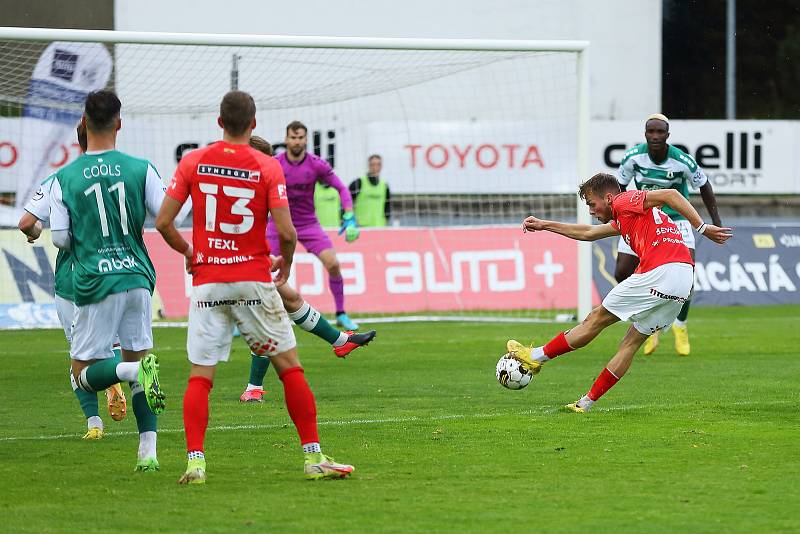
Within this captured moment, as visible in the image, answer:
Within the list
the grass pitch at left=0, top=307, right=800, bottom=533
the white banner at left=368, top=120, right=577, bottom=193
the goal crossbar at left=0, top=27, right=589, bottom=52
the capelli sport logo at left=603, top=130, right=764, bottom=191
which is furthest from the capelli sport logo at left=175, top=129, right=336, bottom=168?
the grass pitch at left=0, top=307, right=800, bottom=533

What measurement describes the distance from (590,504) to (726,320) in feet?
39.6

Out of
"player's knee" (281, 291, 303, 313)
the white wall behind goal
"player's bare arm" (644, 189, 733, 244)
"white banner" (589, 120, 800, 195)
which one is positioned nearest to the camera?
"player's bare arm" (644, 189, 733, 244)

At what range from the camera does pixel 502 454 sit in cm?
771

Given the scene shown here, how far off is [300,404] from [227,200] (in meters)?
1.10

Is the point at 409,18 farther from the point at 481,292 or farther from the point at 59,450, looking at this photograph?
the point at 59,450

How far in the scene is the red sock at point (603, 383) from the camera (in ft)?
30.3

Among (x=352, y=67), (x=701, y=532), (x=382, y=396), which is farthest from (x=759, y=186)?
(x=701, y=532)

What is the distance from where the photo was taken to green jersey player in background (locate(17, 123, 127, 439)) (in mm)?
7766

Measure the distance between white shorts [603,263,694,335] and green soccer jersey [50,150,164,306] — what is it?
11.2ft

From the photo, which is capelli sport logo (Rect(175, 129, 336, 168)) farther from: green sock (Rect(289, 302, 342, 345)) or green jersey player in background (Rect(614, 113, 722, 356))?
green sock (Rect(289, 302, 342, 345))

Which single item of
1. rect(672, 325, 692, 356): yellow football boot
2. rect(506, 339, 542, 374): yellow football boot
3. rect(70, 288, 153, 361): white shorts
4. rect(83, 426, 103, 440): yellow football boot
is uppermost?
rect(70, 288, 153, 361): white shorts

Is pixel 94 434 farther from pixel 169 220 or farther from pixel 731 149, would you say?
pixel 731 149

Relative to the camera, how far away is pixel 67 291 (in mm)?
8969

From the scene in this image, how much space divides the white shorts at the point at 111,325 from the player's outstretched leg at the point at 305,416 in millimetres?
936
